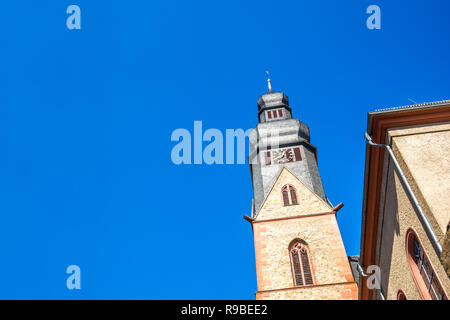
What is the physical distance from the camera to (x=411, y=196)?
850 cm

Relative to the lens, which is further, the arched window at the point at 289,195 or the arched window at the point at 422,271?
the arched window at the point at 289,195

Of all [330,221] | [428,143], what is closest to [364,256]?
[428,143]

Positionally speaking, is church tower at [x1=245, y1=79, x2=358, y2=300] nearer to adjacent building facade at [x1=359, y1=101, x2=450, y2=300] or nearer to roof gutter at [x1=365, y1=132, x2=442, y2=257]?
adjacent building facade at [x1=359, y1=101, x2=450, y2=300]

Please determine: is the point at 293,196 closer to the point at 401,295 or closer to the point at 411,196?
the point at 401,295

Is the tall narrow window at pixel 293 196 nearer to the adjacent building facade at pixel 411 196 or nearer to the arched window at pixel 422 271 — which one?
the adjacent building facade at pixel 411 196

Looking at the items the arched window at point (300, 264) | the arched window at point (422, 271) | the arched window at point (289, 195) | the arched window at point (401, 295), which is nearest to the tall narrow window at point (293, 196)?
the arched window at point (289, 195)

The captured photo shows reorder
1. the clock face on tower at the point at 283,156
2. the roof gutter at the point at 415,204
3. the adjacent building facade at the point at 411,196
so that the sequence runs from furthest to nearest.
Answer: the clock face on tower at the point at 283,156, the adjacent building facade at the point at 411,196, the roof gutter at the point at 415,204

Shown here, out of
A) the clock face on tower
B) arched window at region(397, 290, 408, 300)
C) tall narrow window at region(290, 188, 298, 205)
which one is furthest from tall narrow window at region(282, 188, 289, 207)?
arched window at region(397, 290, 408, 300)

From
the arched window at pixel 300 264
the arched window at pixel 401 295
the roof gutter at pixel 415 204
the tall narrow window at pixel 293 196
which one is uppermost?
the tall narrow window at pixel 293 196

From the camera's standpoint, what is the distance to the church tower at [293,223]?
22.3 m

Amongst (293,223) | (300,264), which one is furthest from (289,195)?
(300,264)

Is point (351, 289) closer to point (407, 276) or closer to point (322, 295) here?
point (322, 295)

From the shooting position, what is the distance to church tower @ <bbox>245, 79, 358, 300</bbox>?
22.3 m
